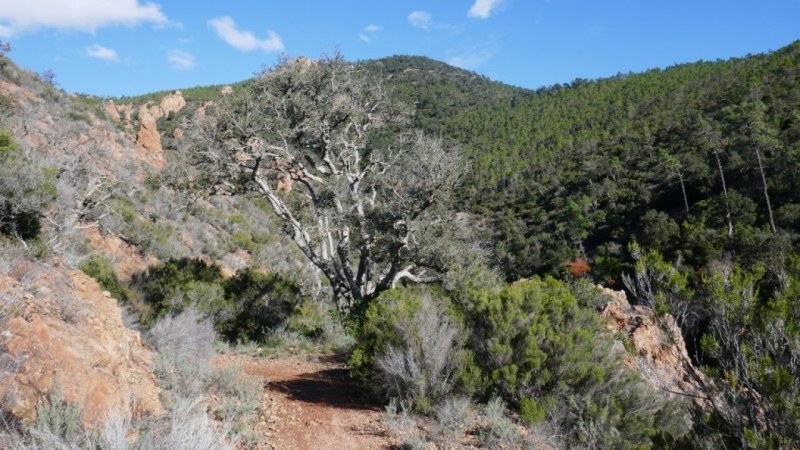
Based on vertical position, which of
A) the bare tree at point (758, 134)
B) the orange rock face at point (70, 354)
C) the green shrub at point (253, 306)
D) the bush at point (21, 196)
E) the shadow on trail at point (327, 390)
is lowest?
the shadow on trail at point (327, 390)

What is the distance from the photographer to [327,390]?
23.5 ft

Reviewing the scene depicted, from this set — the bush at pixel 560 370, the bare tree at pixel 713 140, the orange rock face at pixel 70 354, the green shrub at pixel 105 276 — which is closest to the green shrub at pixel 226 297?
the green shrub at pixel 105 276

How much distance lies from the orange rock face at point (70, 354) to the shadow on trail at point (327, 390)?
2.15 meters

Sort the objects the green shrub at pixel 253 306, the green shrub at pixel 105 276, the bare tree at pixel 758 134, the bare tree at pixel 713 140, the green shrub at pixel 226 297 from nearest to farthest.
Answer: the green shrub at pixel 105 276
the green shrub at pixel 226 297
the green shrub at pixel 253 306
the bare tree at pixel 758 134
the bare tree at pixel 713 140

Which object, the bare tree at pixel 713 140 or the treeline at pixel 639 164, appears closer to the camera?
the treeline at pixel 639 164

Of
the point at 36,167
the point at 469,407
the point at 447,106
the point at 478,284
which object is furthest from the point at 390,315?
the point at 447,106

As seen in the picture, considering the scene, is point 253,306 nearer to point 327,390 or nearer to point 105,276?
point 105,276

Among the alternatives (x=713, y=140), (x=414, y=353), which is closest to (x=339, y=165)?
(x=414, y=353)

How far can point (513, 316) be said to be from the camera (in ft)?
21.8

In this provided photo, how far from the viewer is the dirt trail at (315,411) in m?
5.12

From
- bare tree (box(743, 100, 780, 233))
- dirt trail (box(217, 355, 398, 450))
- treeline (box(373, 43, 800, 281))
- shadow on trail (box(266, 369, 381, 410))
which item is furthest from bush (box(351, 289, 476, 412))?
bare tree (box(743, 100, 780, 233))

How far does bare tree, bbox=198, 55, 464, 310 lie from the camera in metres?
10.4

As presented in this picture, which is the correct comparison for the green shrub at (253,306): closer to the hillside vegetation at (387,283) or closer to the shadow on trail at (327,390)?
the hillside vegetation at (387,283)

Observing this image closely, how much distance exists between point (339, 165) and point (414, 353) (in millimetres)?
7183
